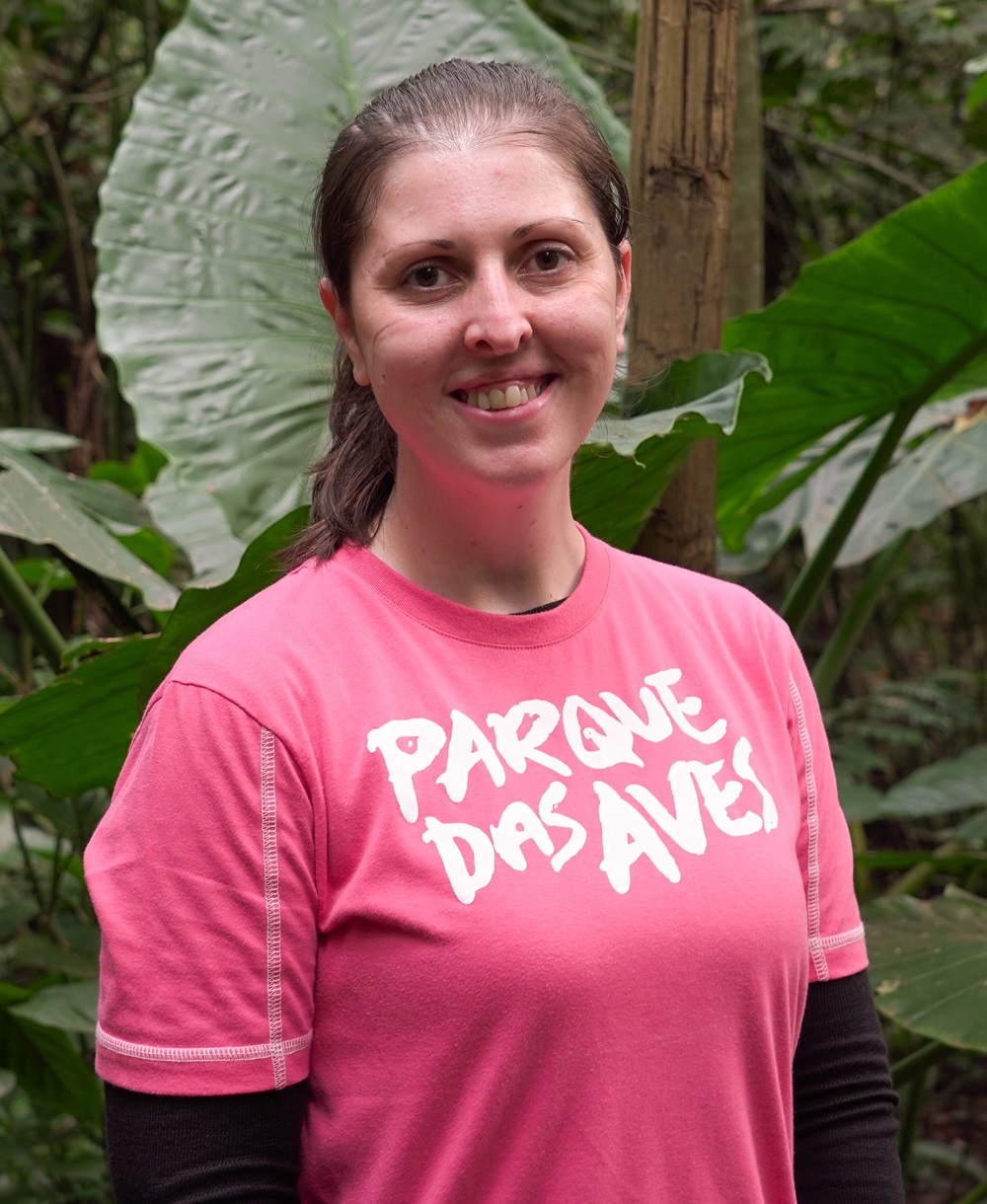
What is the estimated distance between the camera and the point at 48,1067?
1.71m

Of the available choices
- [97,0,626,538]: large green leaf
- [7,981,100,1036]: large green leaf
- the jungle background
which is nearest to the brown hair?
→ the jungle background

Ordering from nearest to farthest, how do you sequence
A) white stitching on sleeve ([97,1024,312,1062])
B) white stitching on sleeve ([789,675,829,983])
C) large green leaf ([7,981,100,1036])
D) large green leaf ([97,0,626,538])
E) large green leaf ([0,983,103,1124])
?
white stitching on sleeve ([97,1024,312,1062]) < white stitching on sleeve ([789,675,829,983]) < large green leaf ([7,981,100,1036]) < large green leaf ([97,0,626,538]) < large green leaf ([0,983,103,1124])

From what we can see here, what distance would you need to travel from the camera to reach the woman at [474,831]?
0.75 meters

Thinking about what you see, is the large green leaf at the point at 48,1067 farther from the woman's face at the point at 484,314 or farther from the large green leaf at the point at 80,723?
the woman's face at the point at 484,314

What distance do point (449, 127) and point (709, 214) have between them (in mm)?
545

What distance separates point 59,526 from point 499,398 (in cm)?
57

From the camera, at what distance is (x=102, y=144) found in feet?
11.4

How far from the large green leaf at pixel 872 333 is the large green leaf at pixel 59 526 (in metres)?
0.60

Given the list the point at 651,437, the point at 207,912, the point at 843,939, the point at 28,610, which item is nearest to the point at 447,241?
the point at 651,437

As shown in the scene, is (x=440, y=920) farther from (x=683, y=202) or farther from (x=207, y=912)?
(x=683, y=202)

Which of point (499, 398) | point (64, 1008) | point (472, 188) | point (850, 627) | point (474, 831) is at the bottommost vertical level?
point (64, 1008)

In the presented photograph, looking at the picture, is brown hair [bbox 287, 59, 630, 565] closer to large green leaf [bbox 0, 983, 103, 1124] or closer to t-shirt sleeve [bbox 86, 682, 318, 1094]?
t-shirt sleeve [bbox 86, 682, 318, 1094]

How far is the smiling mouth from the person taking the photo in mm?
829

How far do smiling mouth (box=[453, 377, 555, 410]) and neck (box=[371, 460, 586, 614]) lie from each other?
6 centimetres
